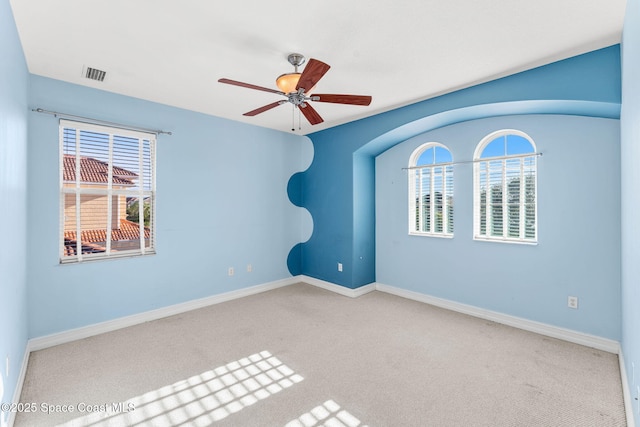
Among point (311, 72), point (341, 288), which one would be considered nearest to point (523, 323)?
point (341, 288)

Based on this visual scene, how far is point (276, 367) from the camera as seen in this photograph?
2477 millimetres

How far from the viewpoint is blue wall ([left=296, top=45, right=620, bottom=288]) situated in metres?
2.49

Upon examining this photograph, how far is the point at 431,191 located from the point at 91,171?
412cm

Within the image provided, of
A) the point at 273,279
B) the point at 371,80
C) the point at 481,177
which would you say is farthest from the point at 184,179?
the point at 481,177

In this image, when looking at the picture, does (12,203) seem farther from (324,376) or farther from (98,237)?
(324,376)

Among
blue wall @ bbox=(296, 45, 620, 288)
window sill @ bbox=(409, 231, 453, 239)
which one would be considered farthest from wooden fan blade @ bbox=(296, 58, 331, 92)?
window sill @ bbox=(409, 231, 453, 239)

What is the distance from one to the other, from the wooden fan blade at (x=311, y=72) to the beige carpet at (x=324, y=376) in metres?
2.24

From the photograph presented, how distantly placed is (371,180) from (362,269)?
1403 mm

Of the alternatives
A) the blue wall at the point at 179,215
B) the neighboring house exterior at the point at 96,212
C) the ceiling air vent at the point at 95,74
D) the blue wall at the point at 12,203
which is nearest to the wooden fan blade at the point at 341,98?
the blue wall at the point at 12,203

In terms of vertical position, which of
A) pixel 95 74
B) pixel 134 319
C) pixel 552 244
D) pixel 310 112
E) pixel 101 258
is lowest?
pixel 134 319

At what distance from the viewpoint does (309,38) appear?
2.23 meters

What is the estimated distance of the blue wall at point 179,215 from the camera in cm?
284

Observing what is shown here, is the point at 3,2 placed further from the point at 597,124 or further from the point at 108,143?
the point at 597,124

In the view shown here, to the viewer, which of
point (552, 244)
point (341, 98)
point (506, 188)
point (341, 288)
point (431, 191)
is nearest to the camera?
point (341, 98)
